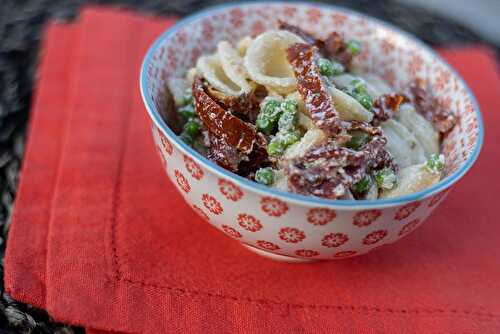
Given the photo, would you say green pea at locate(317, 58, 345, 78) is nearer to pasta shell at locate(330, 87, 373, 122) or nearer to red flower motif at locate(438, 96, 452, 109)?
pasta shell at locate(330, 87, 373, 122)

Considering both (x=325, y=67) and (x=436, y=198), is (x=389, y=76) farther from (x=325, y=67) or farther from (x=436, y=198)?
(x=436, y=198)

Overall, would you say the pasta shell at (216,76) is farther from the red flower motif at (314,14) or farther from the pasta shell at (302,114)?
the red flower motif at (314,14)

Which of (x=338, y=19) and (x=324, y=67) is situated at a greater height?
(x=338, y=19)

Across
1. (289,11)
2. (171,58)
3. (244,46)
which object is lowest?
(171,58)

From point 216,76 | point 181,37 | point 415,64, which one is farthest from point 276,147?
point 415,64

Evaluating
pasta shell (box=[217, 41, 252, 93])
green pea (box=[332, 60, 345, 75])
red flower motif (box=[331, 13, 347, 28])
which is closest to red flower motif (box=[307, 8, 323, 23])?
red flower motif (box=[331, 13, 347, 28])

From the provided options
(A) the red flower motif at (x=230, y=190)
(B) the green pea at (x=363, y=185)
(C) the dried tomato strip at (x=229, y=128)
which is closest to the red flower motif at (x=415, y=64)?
(B) the green pea at (x=363, y=185)
